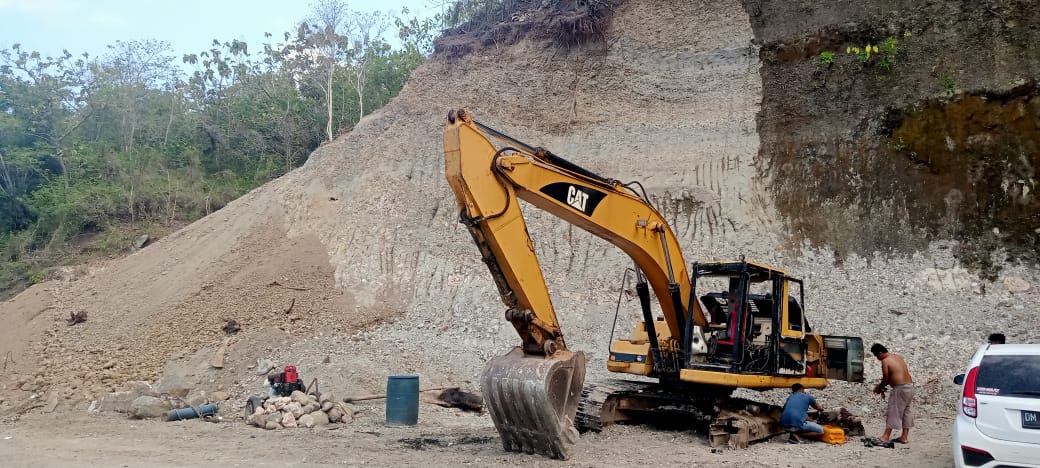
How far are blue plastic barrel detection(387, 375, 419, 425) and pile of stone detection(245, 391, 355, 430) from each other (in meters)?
0.76

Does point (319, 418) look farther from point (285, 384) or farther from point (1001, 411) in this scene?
point (1001, 411)

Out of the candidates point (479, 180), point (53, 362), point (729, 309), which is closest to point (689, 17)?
point (729, 309)

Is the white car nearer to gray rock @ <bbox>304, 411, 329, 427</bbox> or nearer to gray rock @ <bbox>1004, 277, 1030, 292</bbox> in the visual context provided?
gray rock @ <bbox>304, 411, 329, 427</bbox>

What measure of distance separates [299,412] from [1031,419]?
8535mm

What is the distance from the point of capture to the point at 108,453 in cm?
845

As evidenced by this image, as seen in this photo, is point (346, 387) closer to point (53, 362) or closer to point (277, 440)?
point (277, 440)

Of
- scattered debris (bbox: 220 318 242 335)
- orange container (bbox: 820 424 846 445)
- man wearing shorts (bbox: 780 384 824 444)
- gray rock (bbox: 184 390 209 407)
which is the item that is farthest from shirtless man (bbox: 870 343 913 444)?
scattered debris (bbox: 220 318 242 335)

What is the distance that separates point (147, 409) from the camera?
11547 millimetres

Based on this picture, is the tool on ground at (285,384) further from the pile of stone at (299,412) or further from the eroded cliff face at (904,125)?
the eroded cliff face at (904,125)

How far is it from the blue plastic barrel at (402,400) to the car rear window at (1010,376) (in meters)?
6.97

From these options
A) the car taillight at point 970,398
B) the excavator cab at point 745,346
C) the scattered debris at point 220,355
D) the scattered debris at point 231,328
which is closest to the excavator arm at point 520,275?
the excavator cab at point 745,346

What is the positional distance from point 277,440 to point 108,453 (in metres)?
1.82

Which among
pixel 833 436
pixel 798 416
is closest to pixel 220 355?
pixel 798 416

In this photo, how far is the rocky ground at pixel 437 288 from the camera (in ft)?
31.1
